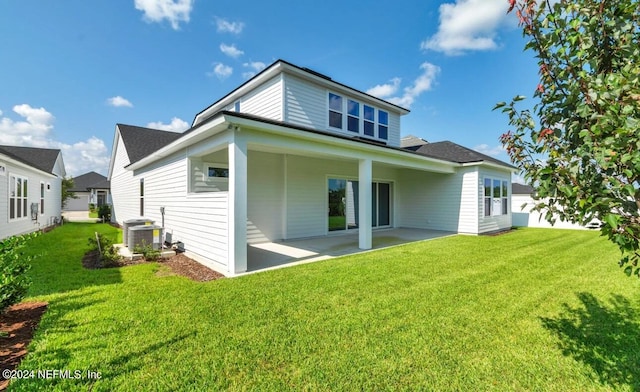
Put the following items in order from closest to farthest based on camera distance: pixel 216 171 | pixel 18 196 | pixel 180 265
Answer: pixel 180 265, pixel 216 171, pixel 18 196

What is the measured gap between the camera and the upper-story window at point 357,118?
456 inches

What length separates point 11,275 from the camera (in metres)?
3.30

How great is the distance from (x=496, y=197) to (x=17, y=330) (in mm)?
16068

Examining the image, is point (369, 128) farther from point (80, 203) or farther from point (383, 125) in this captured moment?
point (80, 203)

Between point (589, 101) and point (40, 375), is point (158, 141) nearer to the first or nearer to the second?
point (40, 375)

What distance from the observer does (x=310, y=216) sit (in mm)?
10883

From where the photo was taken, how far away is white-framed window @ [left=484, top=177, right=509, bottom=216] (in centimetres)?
1281

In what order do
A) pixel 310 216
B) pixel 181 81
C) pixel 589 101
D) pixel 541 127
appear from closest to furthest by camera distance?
pixel 589 101 < pixel 541 127 < pixel 310 216 < pixel 181 81

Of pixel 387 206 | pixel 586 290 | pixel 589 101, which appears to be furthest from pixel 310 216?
pixel 589 101

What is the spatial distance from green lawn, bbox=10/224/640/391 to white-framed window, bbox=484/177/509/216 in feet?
23.1

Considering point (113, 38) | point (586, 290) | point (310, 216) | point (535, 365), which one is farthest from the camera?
point (310, 216)

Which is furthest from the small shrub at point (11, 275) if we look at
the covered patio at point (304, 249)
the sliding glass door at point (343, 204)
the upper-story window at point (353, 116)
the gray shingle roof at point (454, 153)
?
the gray shingle roof at point (454, 153)

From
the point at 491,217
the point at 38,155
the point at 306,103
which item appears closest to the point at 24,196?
the point at 38,155

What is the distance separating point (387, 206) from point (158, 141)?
47.5 ft
